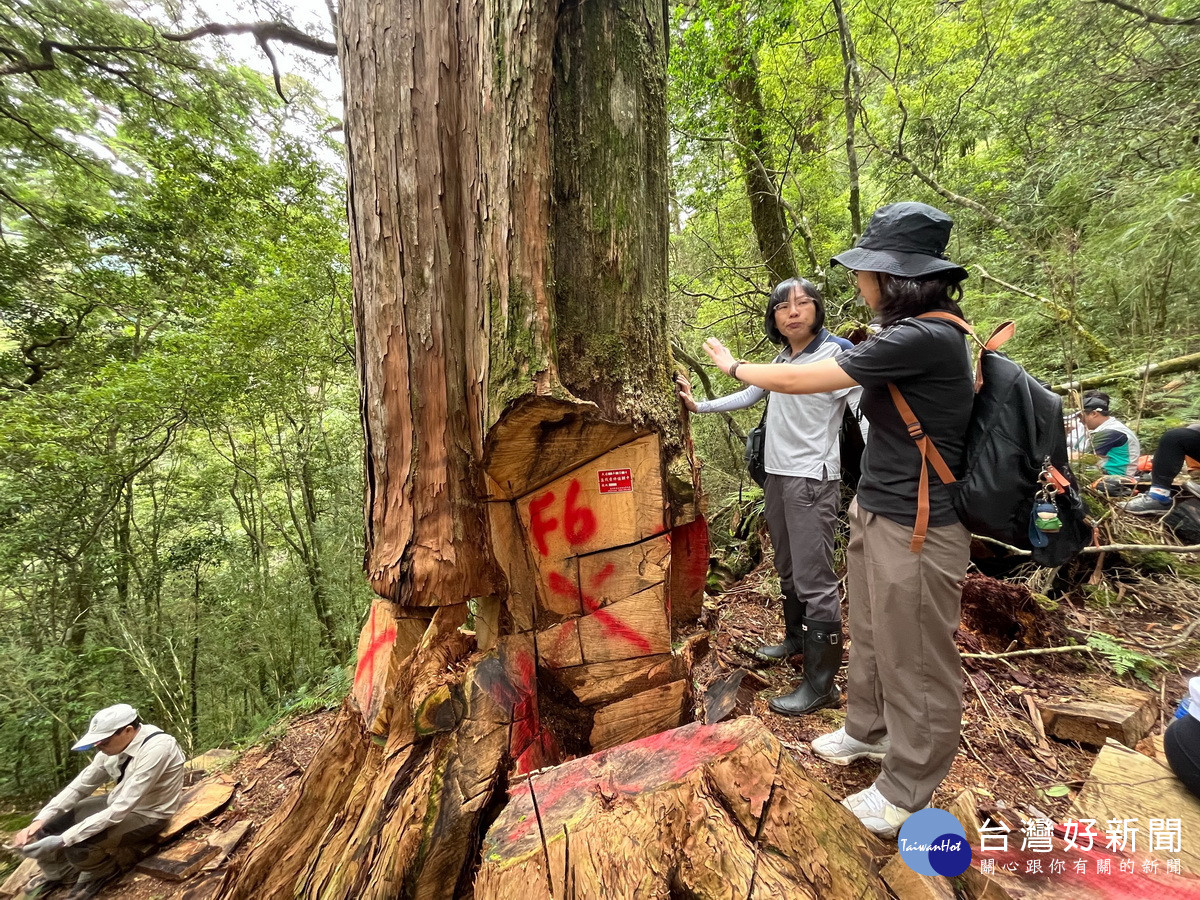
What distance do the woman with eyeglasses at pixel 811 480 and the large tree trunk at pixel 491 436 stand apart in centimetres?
115

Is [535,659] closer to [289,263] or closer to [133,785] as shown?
[133,785]

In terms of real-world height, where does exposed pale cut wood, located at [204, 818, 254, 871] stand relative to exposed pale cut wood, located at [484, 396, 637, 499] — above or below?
below

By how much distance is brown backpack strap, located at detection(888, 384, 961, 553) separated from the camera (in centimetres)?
169

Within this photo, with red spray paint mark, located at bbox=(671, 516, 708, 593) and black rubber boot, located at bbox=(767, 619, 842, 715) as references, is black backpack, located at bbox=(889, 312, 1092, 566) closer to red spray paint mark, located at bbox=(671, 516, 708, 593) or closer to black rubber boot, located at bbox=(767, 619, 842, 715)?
red spray paint mark, located at bbox=(671, 516, 708, 593)

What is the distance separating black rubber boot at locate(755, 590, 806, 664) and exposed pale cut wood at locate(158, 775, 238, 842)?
4.31 meters

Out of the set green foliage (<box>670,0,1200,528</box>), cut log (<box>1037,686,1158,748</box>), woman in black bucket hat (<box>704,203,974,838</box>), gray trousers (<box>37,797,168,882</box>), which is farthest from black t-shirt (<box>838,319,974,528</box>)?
gray trousers (<box>37,797,168,882</box>)

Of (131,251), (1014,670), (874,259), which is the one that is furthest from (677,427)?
(131,251)

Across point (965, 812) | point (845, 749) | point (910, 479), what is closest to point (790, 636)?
point (845, 749)

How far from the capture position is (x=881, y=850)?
50.9 inches

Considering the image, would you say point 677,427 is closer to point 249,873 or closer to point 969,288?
point 249,873

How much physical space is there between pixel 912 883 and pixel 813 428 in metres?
1.90

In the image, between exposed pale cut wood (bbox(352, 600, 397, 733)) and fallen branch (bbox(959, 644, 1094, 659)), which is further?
fallen branch (bbox(959, 644, 1094, 659))

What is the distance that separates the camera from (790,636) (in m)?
3.14

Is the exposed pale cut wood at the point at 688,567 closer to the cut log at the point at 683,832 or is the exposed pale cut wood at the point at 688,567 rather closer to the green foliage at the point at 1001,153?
the cut log at the point at 683,832
